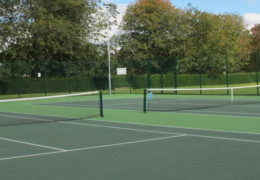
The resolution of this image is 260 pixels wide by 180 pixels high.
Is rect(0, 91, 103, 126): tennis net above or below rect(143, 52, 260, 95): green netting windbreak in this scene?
below

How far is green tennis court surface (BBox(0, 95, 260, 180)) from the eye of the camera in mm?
5602

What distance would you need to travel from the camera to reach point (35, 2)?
3247 cm

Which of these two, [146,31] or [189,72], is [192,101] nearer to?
[189,72]

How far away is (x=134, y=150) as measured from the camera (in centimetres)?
729

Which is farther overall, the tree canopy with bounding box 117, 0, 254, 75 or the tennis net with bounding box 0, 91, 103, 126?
the tree canopy with bounding box 117, 0, 254, 75

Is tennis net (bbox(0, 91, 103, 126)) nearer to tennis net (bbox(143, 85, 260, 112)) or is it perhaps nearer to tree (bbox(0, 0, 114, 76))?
tennis net (bbox(143, 85, 260, 112))

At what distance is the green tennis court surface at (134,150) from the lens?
5.60 metres

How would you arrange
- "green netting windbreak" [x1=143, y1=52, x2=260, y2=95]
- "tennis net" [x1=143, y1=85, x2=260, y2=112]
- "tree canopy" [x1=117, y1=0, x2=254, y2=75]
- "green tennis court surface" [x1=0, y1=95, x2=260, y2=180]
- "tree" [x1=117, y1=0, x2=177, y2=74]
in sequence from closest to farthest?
"green tennis court surface" [x1=0, y1=95, x2=260, y2=180], "tennis net" [x1=143, y1=85, x2=260, y2=112], "green netting windbreak" [x1=143, y1=52, x2=260, y2=95], "tree canopy" [x1=117, y1=0, x2=254, y2=75], "tree" [x1=117, y1=0, x2=177, y2=74]

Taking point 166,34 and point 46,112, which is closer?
point 46,112

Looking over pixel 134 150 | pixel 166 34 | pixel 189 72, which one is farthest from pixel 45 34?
pixel 134 150

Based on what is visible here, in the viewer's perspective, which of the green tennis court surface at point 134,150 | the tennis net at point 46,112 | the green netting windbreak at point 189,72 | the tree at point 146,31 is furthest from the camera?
the tree at point 146,31

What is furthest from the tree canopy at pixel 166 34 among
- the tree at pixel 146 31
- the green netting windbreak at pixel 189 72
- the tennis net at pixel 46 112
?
the tennis net at pixel 46 112

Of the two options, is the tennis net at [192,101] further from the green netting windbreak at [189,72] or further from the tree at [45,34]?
the tree at [45,34]

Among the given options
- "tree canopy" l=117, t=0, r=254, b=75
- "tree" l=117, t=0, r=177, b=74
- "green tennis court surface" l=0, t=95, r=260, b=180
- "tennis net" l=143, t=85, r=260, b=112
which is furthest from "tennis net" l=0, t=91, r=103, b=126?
"tree" l=117, t=0, r=177, b=74
